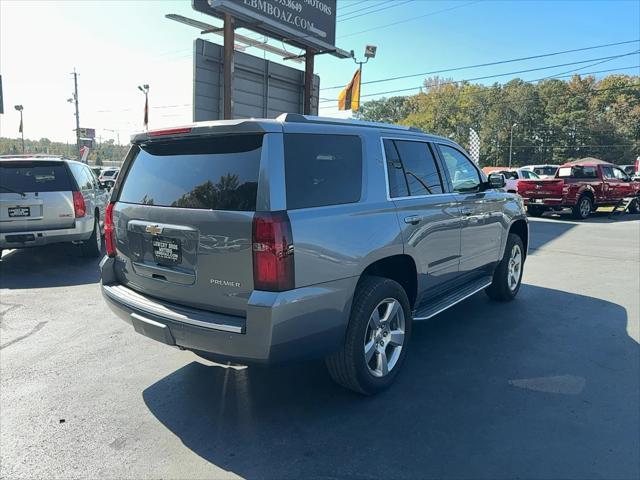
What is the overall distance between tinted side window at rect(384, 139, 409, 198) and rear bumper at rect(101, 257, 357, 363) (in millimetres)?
955

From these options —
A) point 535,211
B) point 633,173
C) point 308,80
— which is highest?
point 308,80

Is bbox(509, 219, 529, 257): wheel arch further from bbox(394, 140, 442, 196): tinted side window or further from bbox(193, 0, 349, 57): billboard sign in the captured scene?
bbox(193, 0, 349, 57): billboard sign

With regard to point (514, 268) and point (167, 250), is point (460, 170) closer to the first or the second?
point (514, 268)

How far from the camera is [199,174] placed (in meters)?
3.17

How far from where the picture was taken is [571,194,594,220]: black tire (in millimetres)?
17047

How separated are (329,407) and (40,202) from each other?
20.4ft

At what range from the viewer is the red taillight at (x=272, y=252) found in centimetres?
273

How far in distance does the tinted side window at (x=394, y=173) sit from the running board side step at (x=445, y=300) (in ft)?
3.36

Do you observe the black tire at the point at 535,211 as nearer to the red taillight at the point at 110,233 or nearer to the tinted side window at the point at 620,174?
the tinted side window at the point at 620,174

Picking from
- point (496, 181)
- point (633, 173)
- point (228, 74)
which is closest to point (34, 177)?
point (228, 74)

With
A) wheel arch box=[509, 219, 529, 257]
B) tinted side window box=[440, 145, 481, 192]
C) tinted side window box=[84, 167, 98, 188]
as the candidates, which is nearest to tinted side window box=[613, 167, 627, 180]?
wheel arch box=[509, 219, 529, 257]

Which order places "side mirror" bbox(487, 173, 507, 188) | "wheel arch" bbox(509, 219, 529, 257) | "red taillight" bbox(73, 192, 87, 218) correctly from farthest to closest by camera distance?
1. "red taillight" bbox(73, 192, 87, 218)
2. "wheel arch" bbox(509, 219, 529, 257)
3. "side mirror" bbox(487, 173, 507, 188)

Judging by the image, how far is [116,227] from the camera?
12.1ft

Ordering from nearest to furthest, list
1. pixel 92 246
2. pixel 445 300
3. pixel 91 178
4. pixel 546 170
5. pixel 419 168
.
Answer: pixel 419 168 < pixel 445 300 < pixel 92 246 < pixel 91 178 < pixel 546 170
